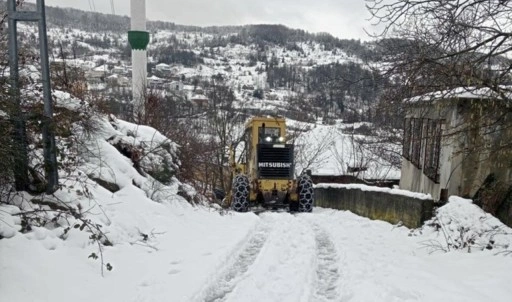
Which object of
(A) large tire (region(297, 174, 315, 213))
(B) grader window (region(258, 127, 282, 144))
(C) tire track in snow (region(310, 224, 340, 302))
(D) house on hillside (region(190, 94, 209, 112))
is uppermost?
(D) house on hillside (region(190, 94, 209, 112))

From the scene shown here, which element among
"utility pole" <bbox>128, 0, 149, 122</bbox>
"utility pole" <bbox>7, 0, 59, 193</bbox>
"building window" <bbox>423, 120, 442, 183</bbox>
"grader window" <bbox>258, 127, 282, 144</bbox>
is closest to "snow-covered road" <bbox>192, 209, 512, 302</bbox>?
"utility pole" <bbox>7, 0, 59, 193</bbox>

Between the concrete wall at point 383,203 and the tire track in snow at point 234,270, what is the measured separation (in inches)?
149

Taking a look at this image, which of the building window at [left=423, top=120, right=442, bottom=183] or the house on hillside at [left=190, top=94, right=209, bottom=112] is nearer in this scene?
the building window at [left=423, top=120, right=442, bottom=183]

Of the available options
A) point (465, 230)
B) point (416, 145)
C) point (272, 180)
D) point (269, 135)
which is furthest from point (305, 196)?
point (465, 230)

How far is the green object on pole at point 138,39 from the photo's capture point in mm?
20438

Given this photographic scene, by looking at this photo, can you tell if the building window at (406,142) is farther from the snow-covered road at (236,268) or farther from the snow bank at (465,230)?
the snow-covered road at (236,268)

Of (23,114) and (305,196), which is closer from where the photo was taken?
(23,114)

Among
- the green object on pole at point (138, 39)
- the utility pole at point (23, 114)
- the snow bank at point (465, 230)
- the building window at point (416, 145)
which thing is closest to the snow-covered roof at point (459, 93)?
the snow bank at point (465, 230)

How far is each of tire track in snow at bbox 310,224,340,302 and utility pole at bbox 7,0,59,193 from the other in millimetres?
3677

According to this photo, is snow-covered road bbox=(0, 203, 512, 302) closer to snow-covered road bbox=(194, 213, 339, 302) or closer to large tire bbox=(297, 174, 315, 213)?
snow-covered road bbox=(194, 213, 339, 302)

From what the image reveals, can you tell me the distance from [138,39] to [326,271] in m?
17.0

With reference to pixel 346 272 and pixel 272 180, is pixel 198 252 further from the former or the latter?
pixel 272 180

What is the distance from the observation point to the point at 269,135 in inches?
637

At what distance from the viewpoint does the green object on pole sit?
2044 cm
